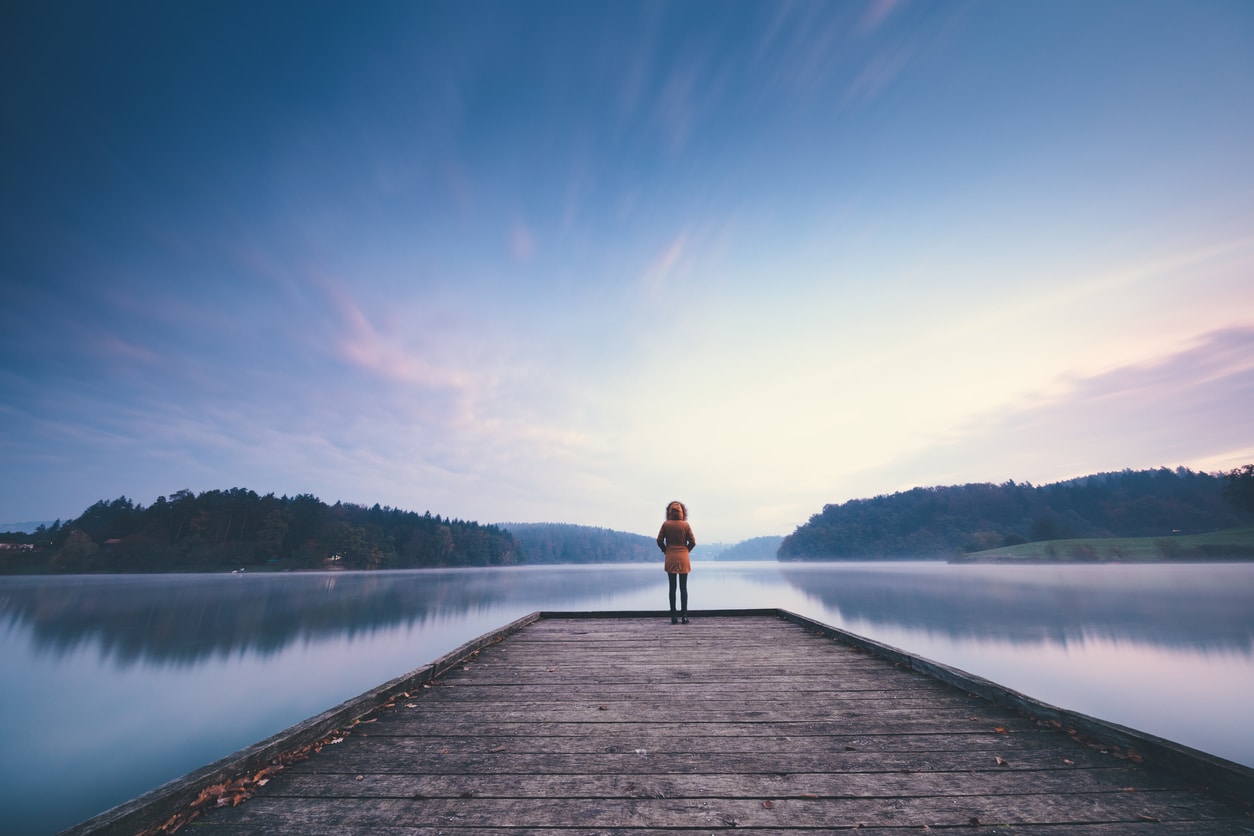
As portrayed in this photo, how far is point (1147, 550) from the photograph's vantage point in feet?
297

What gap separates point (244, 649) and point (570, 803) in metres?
24.1

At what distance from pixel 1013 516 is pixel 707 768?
16442cm

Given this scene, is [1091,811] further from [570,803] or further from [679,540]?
[679,540]

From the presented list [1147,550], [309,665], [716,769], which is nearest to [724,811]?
[716,769]

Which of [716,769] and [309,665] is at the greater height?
[716,769]

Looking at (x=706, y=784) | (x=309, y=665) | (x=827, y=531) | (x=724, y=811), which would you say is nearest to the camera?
(x=724, y=811)

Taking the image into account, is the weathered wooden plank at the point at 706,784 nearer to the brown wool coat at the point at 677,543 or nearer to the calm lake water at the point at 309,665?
the brown wool coat at the point at 677,543

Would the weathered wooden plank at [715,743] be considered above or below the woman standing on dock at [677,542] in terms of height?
below

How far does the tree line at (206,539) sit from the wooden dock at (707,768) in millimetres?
107236

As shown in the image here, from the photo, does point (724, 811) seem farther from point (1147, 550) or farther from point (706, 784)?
point (1147, 550)

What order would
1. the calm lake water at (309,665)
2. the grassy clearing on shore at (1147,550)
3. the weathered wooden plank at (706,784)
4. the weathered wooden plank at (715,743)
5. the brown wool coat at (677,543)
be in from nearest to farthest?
the weathered wooden plank at (706,784) → the weathered wooden plank at (715,743) → the brown wool coat at (677,543) → the calm lake water at (309,665) → the grassy clearing on shore at (1147,550)

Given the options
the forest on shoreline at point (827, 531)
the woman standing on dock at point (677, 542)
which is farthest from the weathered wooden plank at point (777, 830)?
the forest on shoreline at point (827, 531)

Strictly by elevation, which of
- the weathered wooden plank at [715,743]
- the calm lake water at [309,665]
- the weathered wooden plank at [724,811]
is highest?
the weathered wooden plank at [724,811]

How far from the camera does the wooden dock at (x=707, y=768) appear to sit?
9.05ft
